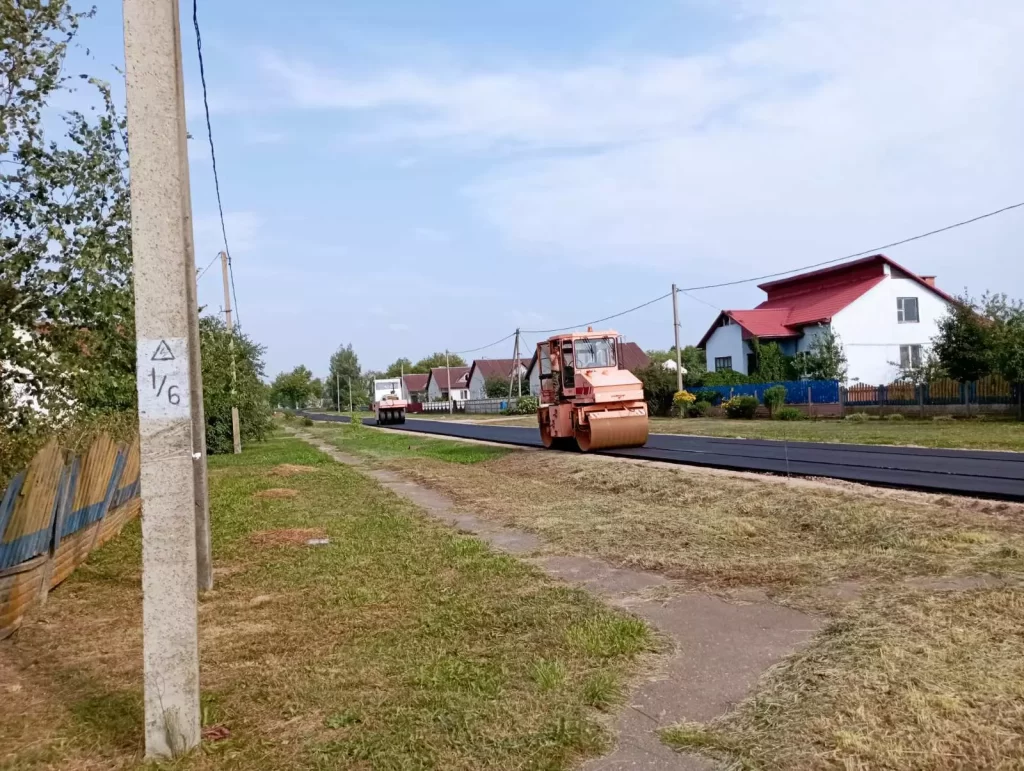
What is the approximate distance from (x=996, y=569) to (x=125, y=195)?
9954 mm

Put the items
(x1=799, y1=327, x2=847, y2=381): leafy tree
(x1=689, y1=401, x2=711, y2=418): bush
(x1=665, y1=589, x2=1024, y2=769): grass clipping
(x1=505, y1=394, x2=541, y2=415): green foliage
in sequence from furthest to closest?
1. (x1=505, y1=394, x2=541, y2=415): green foliage
2. (x1=689, y1=401, x2=711, y2=418): bush
3. (x1=799, y1=327, x2=847, y2=381): leafy tree
4. (x1=665, y1=589, x2=1024, y2=769): grass clipping

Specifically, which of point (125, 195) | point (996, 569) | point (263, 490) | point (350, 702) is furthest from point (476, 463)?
point (350, 702)

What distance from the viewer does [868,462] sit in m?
16.8

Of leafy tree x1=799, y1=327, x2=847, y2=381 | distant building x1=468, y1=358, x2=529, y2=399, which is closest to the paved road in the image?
leafy tree x1=799, y1=327, x2=847, y2=381

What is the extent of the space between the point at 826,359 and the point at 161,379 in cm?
4396

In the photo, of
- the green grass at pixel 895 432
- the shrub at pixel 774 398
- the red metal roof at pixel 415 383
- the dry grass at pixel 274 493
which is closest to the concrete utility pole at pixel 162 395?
the dry grass at pixel 274 493

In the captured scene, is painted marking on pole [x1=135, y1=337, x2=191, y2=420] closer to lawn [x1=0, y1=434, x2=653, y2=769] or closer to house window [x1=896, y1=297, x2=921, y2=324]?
lawn [x1=0, y1=434, x2=653, y2=769]

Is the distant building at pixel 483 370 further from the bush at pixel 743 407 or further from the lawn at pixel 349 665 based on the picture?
the lawn at pixel 349 665

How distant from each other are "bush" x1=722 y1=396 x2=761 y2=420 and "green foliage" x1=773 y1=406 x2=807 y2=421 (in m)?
1.29

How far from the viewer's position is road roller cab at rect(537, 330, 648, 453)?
855 inches

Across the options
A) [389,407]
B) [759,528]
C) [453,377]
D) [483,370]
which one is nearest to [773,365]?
[389,407]

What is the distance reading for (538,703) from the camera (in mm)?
4820

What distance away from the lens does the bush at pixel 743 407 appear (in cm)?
4097

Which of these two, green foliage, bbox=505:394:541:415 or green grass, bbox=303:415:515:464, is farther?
green foliage, bbox=505:394:541:415
